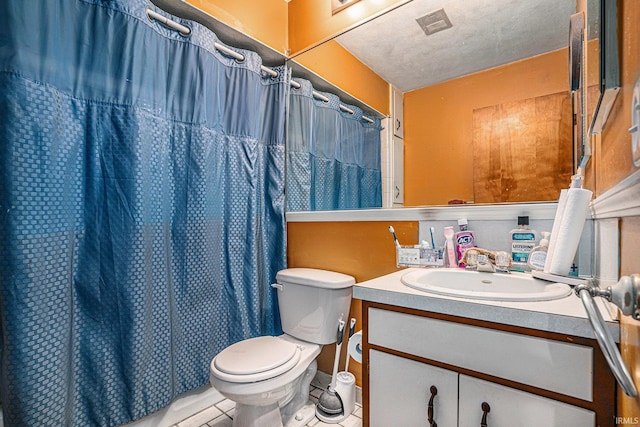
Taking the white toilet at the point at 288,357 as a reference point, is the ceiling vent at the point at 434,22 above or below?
above

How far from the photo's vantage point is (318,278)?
4.81 feet

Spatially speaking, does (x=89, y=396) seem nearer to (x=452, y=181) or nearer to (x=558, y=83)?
(x=452, y=181)

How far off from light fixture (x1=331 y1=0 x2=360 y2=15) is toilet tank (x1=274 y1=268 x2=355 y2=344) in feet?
5.05

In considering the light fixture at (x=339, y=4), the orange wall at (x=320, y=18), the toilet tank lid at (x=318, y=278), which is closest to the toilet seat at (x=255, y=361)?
the toilet tank lid at (x=318, y=278)

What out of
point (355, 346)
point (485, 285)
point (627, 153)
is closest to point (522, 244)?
point (485, 285)

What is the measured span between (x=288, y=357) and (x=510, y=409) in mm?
805

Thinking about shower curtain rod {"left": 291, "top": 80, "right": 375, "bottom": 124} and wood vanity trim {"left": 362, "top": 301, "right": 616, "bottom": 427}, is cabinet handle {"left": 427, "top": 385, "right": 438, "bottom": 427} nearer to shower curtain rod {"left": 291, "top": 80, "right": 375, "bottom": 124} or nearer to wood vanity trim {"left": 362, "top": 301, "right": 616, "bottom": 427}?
wood vanity trim {"left": 362, "top": 301, "right": 616, "bottom": 427}

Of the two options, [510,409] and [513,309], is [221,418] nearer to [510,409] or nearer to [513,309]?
[510,409]

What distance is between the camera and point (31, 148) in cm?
100

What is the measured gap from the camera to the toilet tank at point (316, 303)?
145 cm

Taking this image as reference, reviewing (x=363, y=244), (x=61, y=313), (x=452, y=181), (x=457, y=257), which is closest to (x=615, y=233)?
(x=457, y=257)

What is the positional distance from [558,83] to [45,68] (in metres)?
1.88

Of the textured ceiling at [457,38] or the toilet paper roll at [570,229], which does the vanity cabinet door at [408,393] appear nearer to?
the toilet paper roll at [570,229]

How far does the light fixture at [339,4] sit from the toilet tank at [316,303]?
5.05ft
